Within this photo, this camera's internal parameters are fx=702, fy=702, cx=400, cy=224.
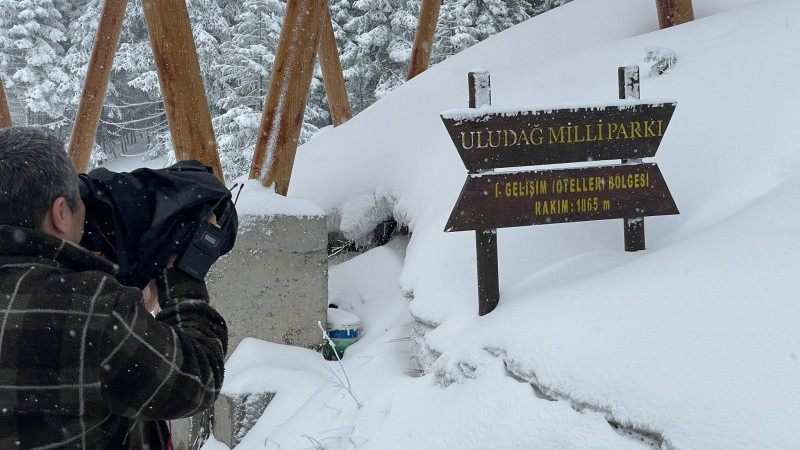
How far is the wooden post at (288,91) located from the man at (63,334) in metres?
3.83

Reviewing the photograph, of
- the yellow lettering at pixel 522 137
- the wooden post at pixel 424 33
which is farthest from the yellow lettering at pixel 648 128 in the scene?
the wooden post at pixel 424 33

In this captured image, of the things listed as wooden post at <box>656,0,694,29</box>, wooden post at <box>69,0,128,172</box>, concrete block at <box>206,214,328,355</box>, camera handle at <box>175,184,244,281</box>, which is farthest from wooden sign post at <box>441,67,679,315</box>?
wooden post at <box>69,0,128,172</box>

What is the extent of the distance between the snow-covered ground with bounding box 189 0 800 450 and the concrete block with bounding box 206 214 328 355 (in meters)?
0.18

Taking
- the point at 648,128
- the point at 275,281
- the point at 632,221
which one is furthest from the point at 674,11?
the point at 275,281

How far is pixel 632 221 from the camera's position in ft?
12.2

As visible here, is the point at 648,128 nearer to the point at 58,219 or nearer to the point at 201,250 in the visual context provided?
the point at 201,250

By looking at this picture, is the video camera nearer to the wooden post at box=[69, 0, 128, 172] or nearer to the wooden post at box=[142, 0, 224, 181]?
the wooden post at box=[142, 0, 224, 181]

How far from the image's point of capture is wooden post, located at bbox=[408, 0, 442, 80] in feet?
27.0

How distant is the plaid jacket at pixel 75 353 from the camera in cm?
135

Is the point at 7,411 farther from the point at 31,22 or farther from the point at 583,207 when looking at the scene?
the point at 31,22

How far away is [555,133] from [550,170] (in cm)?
20

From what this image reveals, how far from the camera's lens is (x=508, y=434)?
2.74m

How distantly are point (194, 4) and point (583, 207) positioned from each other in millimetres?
21182

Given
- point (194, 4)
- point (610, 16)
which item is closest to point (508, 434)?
point (610, 16)
